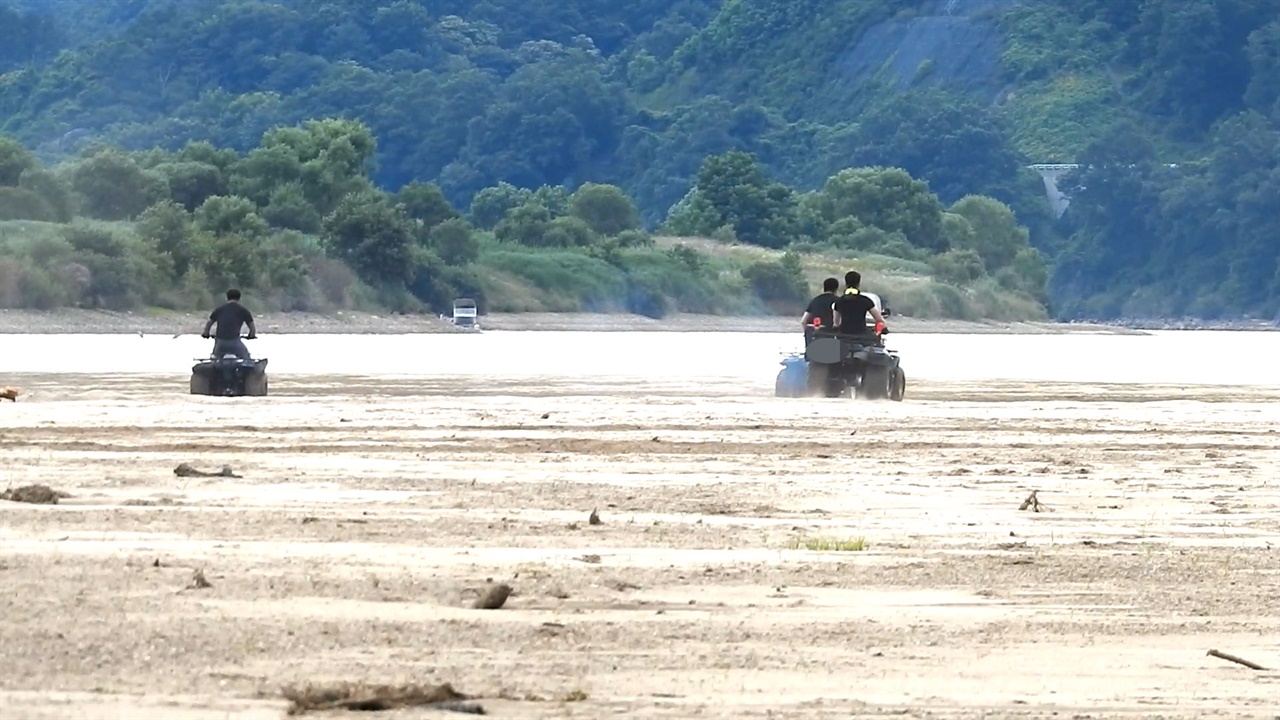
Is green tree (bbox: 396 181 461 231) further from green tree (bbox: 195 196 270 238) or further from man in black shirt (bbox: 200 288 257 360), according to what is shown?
man in black shirt (bbox: 200 288 257 360)

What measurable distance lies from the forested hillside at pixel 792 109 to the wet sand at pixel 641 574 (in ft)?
362

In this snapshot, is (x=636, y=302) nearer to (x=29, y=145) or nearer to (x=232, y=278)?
(x=232, y=278)

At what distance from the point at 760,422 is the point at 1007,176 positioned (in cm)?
14064

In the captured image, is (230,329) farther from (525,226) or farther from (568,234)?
(525,226)

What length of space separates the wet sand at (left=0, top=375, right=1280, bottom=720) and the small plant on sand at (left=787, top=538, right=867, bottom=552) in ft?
0.17

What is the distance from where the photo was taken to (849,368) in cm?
2744

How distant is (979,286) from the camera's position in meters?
127

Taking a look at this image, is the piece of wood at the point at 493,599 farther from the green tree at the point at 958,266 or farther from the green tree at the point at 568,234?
the green tree at the point at 958,266

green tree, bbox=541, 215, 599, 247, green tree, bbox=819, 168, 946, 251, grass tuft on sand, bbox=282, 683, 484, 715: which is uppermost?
green tree, bbox=819, 168, 946, 251

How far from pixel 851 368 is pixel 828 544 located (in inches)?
612

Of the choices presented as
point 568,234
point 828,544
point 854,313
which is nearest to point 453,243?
point 568,234

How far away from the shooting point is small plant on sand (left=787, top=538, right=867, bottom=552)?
38.8ft

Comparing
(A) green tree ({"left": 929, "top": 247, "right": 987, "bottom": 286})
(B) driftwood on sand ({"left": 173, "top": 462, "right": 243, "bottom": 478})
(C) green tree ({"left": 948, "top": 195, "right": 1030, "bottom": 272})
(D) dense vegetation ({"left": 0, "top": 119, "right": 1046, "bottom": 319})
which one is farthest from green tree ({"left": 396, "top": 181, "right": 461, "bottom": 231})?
(B) driftwood on sand ({"left": 173, "top": 462, "right": 243, "bottom": 478})

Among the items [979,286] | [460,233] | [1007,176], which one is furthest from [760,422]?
[1007,176]
